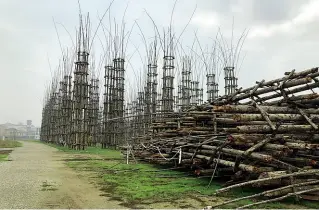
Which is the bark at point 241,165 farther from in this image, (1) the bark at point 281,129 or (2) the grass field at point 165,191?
(1) the bark at point 281,129

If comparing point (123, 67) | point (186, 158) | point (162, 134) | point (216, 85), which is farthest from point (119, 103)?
point (186, 158)

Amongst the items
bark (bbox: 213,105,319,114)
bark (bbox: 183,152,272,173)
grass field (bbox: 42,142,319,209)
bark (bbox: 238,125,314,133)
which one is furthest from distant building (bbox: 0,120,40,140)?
bark (bbox: 238,125,314,133)

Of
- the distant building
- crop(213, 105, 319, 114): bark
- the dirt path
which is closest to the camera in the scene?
the dirt path

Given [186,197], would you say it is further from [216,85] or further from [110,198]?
[216,85]

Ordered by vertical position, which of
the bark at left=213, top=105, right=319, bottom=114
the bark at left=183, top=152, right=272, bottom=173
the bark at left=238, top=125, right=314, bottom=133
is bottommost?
the bark at left=183, top=152, right=272, bottom=173

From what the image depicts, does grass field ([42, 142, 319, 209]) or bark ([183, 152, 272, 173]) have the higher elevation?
bark ([183, 152, 272, 173])

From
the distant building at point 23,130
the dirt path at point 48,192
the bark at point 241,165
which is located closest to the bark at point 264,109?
the bark at point 241,165

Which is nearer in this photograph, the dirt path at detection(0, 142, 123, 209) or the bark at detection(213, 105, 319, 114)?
the dirt path at detection(0, 142, 123, 209)

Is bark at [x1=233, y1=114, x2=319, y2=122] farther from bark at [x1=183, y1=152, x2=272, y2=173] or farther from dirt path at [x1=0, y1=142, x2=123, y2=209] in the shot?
dirt path at [x1=0, y1=142, x2=123, y2=209]

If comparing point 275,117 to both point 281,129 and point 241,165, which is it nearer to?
point 281,129

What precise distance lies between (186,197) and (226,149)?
71.1 inches

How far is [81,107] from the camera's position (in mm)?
22609

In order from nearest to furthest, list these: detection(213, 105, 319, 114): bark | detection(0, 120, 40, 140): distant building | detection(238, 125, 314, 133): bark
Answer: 1. detection(238, 125, 314, 133): bark
2. detection(213, 105, 319, 114): bark
3. detection(0, 120, 40, 140): distant building

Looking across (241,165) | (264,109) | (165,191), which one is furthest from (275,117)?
(165,191)
